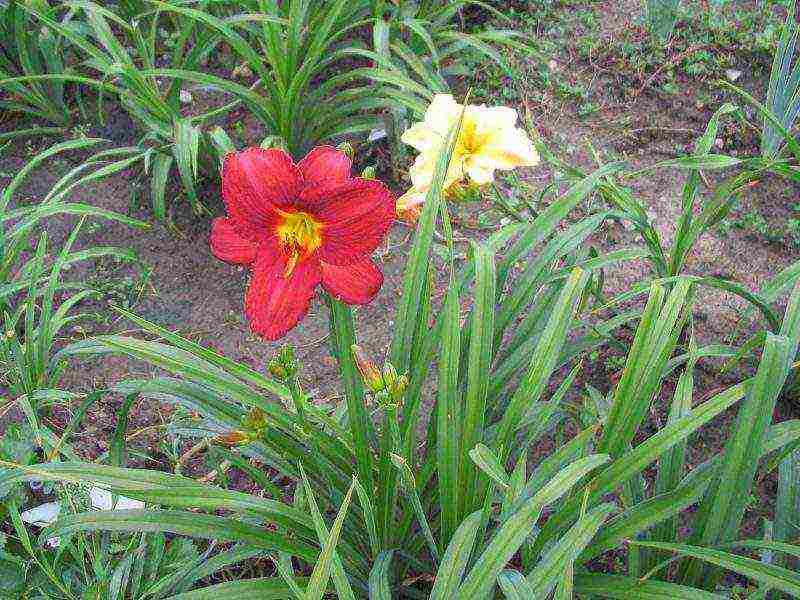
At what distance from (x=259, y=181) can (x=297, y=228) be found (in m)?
0.11

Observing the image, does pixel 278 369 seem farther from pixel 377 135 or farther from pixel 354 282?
pixel 377 135

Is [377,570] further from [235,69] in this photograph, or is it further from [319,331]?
[235,69]

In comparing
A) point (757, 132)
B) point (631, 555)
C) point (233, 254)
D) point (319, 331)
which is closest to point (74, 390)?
point (319, 331)

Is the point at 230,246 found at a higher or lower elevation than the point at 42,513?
higher

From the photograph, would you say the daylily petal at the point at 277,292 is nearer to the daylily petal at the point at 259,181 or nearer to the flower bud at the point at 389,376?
the daylily petal at the point at 259,181

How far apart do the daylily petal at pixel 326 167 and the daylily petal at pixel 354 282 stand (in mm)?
146

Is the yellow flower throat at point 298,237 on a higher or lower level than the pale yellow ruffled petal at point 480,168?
lower

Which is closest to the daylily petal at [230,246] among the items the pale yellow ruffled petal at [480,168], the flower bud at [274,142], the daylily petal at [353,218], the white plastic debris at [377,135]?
the daylily petal at [353,218]

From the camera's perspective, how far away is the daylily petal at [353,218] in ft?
3.70

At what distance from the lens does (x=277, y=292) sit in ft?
3.92

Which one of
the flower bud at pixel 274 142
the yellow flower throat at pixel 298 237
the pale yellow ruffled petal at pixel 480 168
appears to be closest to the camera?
the yellow flower throat at pixel 298 237

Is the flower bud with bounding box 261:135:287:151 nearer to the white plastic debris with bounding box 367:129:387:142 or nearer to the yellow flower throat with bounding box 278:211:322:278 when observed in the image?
the white plastic debris with bounding box 367:129:387:142

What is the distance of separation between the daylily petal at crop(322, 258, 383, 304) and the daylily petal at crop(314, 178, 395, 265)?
13mm

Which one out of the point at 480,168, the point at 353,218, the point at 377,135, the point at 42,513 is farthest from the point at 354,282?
the point at 377,135
